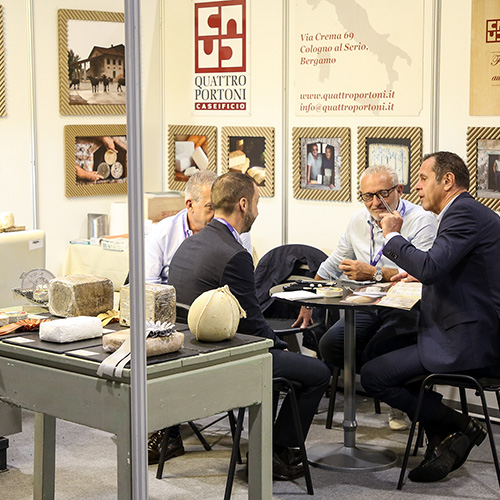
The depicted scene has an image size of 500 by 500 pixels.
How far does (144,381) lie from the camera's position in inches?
88.1

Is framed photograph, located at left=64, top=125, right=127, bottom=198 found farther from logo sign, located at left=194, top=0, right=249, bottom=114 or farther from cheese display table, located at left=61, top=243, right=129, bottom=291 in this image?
logo sign, located at left=194, top=0, right=249, bottom=114

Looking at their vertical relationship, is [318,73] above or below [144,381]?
above

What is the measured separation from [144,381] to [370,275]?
2.63m

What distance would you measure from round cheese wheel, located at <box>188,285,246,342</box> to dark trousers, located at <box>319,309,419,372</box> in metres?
1.50

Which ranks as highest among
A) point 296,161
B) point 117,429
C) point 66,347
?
point 296,161

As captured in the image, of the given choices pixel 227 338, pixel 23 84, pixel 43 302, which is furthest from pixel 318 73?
pixel 227 338

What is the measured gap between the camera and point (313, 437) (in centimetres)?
472

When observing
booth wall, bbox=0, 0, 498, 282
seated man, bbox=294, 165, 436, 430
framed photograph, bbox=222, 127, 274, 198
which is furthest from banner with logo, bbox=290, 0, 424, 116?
seated man, bbox=294, 165, 436, 430

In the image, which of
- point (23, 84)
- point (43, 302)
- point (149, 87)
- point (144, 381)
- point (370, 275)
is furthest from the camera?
point (149, 87)

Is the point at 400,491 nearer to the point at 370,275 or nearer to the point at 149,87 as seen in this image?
the point at 370,275

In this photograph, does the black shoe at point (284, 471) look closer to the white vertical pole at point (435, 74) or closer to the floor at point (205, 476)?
the floor at point (205, 476)

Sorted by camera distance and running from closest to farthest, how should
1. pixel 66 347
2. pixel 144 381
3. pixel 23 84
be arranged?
pixel 144 381, pixel 66 347, pixel 23 84

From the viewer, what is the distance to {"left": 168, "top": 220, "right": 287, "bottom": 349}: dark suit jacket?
371 cm

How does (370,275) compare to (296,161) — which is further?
(296,161)
